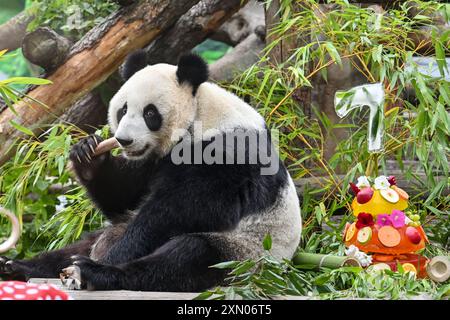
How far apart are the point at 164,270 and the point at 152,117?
2.21 ft

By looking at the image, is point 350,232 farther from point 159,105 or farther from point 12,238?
point 12,238

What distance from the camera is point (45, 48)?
14.5 ft

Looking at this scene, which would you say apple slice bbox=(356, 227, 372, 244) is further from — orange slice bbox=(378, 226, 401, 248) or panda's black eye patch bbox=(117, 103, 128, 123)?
panda's black eye patch bbox=(117, 103, 128, 123)

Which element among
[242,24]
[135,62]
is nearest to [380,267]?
[135,62]

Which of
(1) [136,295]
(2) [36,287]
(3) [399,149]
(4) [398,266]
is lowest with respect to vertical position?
(3) [399,149]

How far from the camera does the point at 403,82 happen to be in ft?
11.5

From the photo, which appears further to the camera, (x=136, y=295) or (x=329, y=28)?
(x=329, y=28)

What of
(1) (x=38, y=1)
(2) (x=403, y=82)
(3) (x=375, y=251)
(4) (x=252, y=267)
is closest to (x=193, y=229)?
(4) (x=252, y=267)

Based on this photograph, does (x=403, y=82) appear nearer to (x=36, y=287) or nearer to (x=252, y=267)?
(x=252, y=267)

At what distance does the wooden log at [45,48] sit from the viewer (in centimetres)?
443

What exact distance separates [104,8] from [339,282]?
3.06 m

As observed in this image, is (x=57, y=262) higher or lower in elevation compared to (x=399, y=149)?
higher

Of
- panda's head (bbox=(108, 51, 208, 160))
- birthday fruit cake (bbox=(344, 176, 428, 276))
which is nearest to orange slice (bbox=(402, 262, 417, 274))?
birthday fruit cake (bbox=(344, 176, 428, 276))

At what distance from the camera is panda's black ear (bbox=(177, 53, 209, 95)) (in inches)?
124
